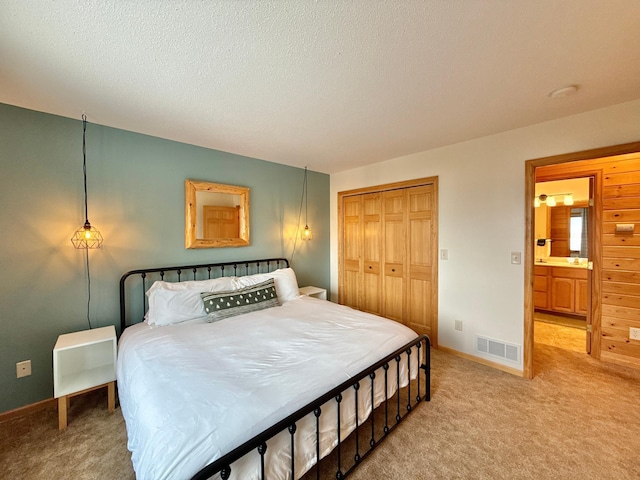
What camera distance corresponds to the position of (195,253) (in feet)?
10.1

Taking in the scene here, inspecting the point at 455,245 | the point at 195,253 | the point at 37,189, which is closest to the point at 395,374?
the point at 455,245

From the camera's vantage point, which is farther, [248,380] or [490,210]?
[490,210]

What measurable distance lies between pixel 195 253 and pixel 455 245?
10.4ft

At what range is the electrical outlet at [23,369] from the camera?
2104mm

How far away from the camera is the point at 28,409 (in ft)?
6.98

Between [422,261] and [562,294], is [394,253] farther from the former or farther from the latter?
[562,294]

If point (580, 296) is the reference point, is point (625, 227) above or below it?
above

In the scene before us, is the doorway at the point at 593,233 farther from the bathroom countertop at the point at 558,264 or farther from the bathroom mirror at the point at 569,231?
the bathroom mirror at the point at 569,231

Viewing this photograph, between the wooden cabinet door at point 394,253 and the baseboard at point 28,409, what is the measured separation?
378cm

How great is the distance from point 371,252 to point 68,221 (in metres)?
3.61

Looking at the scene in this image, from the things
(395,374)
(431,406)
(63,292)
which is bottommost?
(431,406)

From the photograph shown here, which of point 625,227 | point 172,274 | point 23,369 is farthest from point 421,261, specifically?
point 23,369

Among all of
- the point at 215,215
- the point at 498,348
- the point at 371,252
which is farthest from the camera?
the point at 371,252

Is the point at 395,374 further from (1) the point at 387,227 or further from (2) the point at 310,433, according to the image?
(1) the point at 387,227
